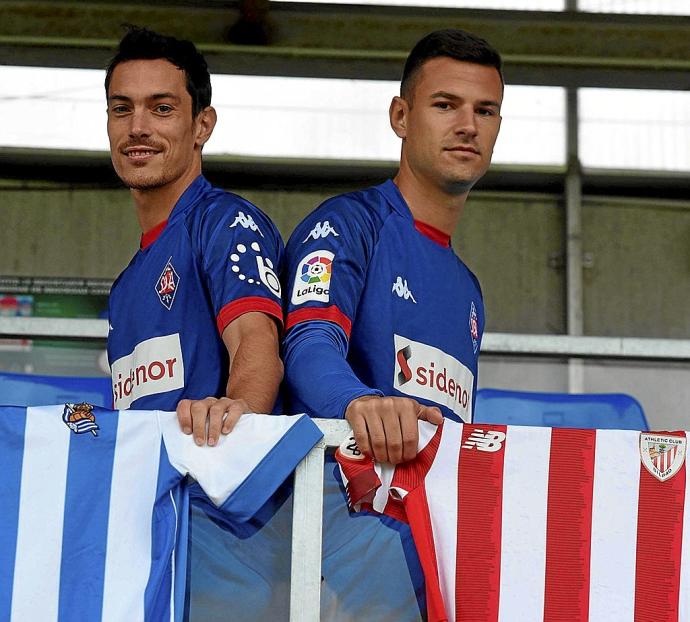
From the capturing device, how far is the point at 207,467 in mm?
2162

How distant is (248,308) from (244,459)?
1.71ft

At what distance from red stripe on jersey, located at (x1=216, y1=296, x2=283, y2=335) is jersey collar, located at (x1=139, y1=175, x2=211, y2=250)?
39 cm

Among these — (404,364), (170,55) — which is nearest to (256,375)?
(404,364)

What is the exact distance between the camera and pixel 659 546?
2184mm

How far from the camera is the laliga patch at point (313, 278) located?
265cm

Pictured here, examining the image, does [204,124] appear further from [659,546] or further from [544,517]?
[659,546]

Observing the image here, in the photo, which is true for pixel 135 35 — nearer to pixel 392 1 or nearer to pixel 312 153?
pixel 392 1

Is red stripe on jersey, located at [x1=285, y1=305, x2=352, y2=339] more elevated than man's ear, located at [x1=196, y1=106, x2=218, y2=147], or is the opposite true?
man's ear, located at [x1=196, y1=106, x2=218, y2=147]

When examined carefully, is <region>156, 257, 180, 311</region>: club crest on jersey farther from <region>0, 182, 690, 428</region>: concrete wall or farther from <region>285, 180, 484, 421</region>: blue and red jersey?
<region>0, 182, 690, 428</region>: concrete wall

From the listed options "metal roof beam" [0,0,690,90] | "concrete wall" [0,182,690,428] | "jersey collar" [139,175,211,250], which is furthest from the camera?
"concrete wall" [0,182,690,428]

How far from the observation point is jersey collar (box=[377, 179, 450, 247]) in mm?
3004

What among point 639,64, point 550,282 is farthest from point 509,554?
point 550,282

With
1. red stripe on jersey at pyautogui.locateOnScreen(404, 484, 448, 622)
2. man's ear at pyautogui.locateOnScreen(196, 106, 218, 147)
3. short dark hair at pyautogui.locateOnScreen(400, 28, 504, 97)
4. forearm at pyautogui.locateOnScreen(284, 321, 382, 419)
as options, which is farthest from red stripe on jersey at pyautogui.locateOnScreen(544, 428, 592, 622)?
man's ear at pyautogui.locateOnScreen(196, 106, 218, 147)

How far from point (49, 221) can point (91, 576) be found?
5.81 metres
